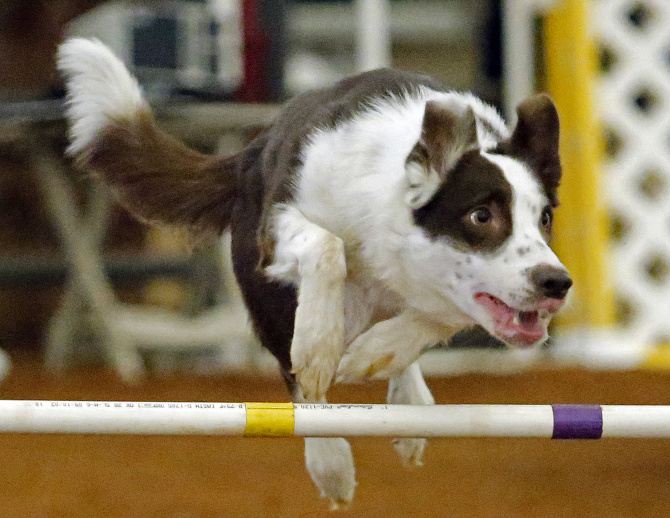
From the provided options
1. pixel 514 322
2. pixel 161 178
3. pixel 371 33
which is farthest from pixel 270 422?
pixel 371 33

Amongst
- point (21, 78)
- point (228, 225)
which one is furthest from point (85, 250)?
point (228, 225)

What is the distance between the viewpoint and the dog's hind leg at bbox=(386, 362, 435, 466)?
2.02m

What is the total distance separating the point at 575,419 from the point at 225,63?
404cm

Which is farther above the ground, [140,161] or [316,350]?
[140,161]

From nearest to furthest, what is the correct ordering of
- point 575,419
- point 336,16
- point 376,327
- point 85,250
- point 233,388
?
point 575,419 < point 376,327 < point 233,388 < point 85,250 < point 336,16

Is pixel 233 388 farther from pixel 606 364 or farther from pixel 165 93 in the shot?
pixel 606 364

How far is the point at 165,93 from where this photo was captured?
4129 millimetres

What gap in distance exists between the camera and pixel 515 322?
1574 millimetres

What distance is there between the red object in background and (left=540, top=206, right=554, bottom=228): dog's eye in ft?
11.3

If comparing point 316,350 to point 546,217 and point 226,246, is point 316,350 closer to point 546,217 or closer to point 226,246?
point 546,217

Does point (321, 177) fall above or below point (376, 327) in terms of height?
above

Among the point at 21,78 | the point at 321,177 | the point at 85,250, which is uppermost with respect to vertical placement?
the point at 321,177

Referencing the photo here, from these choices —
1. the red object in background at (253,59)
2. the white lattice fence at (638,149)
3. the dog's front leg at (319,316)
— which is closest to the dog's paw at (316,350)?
the dog's front leg at (319,316)

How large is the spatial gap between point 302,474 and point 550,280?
131 cm
